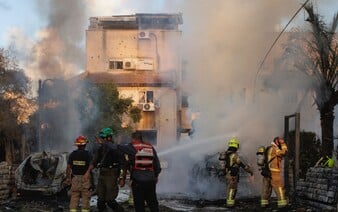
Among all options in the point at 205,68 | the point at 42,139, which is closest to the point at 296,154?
the point at 205,68

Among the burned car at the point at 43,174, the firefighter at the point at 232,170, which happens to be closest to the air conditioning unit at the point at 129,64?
the burned car at the point at 43,174

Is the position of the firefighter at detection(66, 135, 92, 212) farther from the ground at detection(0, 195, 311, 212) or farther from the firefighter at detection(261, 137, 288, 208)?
the firefighter at detection(261, 137, 288, 208)

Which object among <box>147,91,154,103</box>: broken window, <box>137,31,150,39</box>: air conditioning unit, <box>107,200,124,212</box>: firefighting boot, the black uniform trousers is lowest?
<box>107,200,124,212</box>: firefighting boot

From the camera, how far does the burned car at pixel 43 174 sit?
48.0 ft

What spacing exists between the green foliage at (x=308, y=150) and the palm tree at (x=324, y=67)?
57.9 inches

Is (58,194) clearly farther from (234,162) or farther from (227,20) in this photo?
(227,20)

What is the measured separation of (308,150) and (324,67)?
4.09 metres

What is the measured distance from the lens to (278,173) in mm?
12555

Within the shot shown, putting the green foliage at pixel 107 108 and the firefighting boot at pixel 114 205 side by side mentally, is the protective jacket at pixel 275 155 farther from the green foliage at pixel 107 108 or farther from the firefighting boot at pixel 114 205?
the green foliage at pixel 107 108

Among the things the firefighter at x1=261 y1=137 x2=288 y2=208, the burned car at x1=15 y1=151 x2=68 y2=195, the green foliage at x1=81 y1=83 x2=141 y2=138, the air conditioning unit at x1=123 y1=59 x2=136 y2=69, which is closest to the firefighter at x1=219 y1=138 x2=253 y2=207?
the firefighter at x1=261 y1=137 x2=288 y2=208

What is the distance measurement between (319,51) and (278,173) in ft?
21.6

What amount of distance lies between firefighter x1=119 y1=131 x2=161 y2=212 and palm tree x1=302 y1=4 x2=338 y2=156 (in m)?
9.47

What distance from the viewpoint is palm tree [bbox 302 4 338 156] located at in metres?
17.5

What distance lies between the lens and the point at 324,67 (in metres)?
17.8
